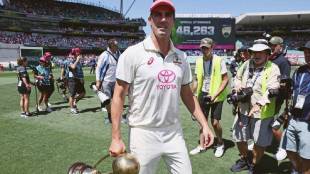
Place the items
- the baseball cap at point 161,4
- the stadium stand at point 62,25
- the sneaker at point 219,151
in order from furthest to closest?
the stadium stand at point 62,25, the sneaker at point 219,151, the baseball cap at point 161,4

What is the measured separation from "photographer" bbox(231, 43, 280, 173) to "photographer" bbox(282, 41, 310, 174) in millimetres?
569

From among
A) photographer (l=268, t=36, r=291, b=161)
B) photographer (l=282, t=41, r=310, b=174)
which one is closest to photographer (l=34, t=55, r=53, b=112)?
photographer (l=268, t=36, r=291, b=161)

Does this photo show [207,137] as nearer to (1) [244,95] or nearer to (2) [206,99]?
(1) [244,95]

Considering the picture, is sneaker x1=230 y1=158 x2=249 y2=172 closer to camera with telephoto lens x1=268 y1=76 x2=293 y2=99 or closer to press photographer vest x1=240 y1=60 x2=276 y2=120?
press photographer vest x1=240 y1=60 x2=276 y2=120

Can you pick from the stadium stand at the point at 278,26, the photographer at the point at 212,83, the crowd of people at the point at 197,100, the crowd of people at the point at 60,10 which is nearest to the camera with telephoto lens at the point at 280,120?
the crowd of people at the point at 197,100

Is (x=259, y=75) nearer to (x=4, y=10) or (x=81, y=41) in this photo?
(x=4, y=10)

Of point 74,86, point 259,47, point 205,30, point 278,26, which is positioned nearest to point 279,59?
point 259,47

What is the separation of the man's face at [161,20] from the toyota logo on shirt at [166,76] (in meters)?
0.31

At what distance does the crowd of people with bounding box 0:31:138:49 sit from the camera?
66.9 m

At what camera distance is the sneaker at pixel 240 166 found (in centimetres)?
580

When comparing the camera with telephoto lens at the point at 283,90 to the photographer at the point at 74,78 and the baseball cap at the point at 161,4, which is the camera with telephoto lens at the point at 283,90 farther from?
the photographer at the point at 74,78

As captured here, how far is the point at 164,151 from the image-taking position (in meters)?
3.20

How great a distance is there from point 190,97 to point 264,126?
7.32 feet

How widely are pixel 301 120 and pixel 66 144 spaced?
4.78 meters
